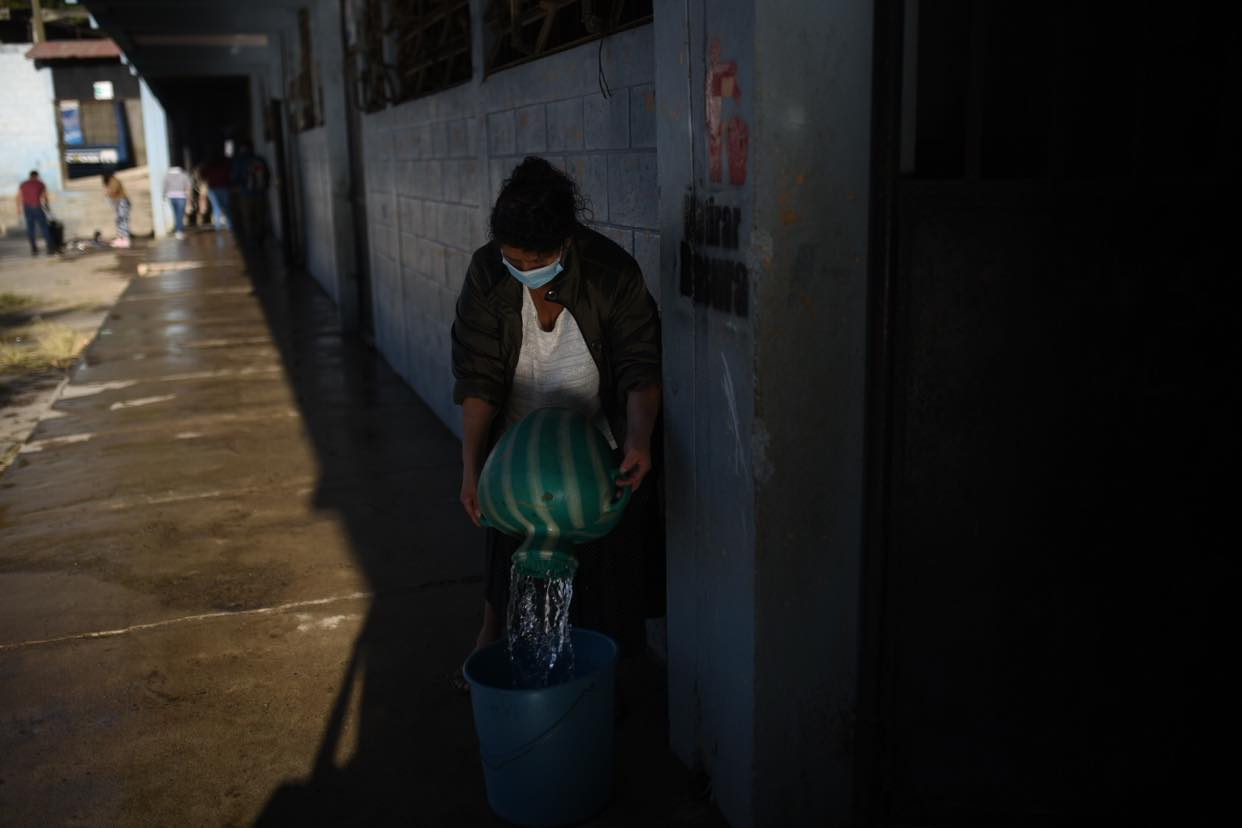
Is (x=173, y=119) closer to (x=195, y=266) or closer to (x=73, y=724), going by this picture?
(x=195, y=266)

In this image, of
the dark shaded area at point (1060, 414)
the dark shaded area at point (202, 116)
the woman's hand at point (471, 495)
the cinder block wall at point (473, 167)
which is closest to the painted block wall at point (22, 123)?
the dark shaded area at point (202, 116)

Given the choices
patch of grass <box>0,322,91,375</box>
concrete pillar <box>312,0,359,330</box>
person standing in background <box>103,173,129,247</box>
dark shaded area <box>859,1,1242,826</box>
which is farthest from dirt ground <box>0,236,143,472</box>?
dark shaded area <box>859,1,1242,826</box>

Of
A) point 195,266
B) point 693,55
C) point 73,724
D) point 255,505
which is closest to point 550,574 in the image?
point 693,55

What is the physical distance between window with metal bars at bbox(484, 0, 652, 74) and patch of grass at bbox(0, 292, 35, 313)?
10.1m

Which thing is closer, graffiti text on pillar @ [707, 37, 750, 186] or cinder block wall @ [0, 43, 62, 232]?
graffiti text on pillar @ [707, 37, 750, 186]

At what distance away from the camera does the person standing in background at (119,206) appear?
832 inches

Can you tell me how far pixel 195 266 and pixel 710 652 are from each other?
52.9 ft

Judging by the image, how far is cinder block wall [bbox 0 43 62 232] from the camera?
25.3 m

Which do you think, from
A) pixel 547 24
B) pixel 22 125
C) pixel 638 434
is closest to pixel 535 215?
pixel 638 434

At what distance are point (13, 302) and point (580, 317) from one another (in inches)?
505

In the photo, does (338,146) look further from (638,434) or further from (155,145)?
(155,145)

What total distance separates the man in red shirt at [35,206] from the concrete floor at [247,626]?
46.6 feet

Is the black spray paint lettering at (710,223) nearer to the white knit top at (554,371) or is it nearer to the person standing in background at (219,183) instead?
the white knit top at (554,371)

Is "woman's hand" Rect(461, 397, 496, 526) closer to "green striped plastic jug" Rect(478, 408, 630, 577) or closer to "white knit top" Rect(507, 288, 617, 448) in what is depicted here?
"white knit top" Rect(507, 288, 617, 448)
